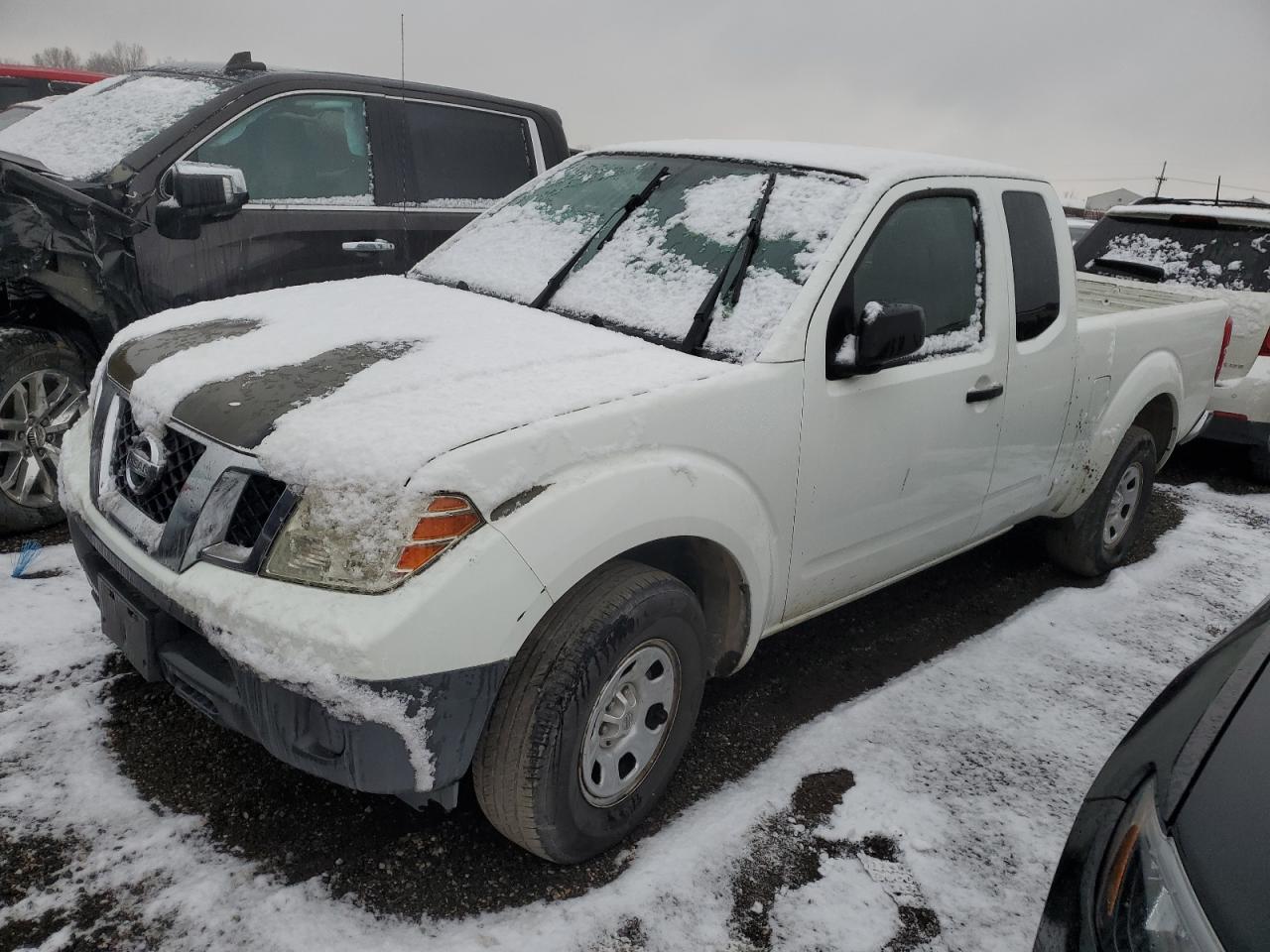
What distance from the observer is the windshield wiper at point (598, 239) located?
3.07 meters

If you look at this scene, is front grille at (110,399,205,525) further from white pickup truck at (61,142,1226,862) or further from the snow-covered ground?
the snow-covered ground

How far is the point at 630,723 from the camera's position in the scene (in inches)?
96.7

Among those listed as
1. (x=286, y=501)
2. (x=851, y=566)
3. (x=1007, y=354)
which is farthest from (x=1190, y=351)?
(x=286, y=501)

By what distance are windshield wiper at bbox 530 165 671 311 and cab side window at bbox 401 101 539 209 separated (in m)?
2.33

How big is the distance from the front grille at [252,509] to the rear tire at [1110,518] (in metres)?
3.65

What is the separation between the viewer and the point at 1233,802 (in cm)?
150

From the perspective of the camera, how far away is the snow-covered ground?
2.22 metres

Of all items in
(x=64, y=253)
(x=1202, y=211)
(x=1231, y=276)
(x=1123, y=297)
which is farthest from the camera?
(x=1202, y=211)

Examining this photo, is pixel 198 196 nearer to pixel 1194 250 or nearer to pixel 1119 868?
pixel 1119 868

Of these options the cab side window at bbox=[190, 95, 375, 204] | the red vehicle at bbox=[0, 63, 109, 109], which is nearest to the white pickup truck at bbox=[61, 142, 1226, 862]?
the cab side window at bbox=[190, 95, 375, 204]

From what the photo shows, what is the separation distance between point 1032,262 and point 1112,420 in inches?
39.8

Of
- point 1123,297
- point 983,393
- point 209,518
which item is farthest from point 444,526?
point 1123,297

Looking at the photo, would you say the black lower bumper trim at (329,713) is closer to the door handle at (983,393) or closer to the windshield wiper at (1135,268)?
the door handle at (983,393)

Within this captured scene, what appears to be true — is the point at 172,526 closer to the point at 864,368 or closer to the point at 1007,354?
the point at 864,368
